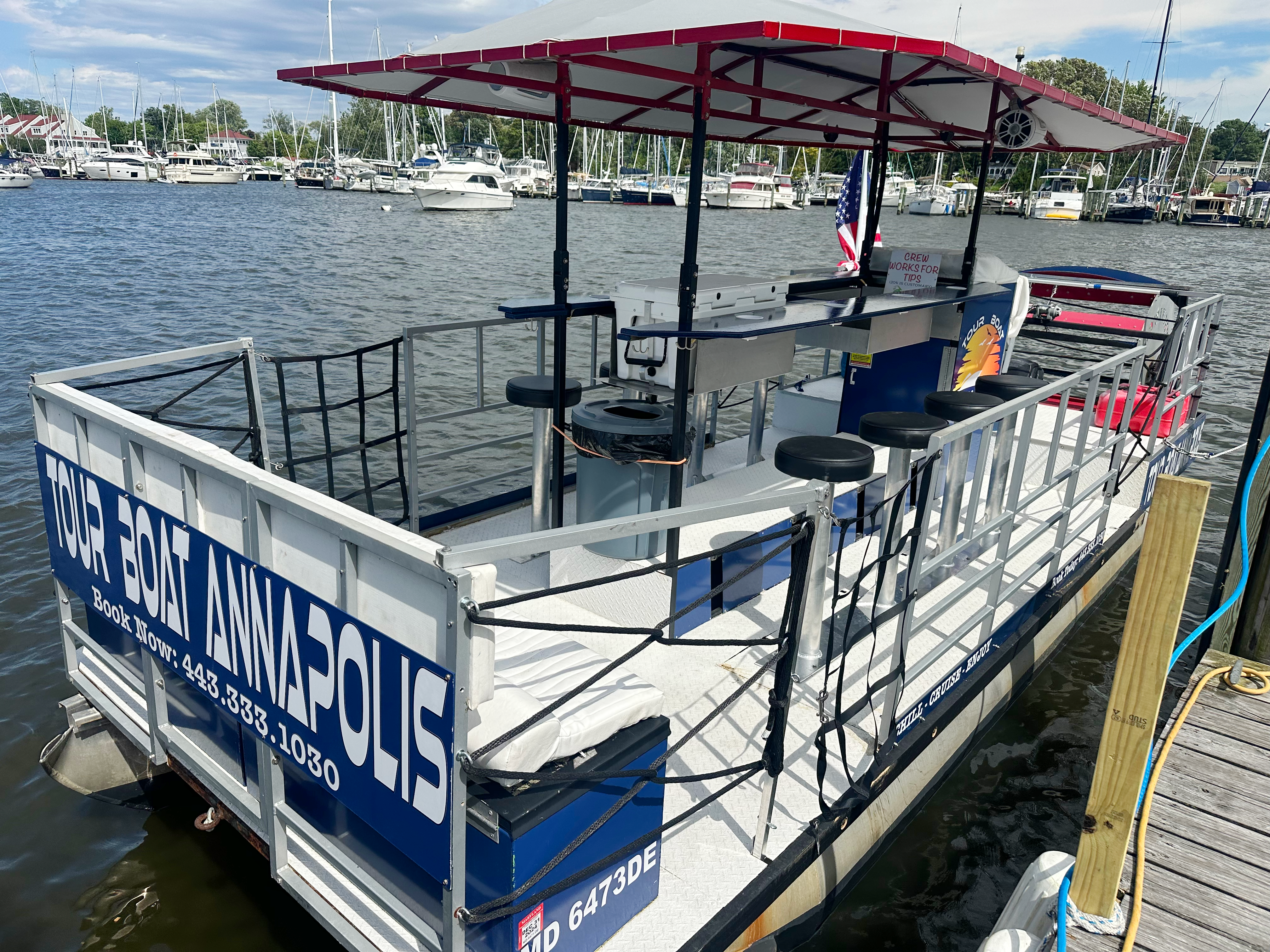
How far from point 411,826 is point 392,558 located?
796mm

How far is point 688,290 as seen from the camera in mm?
4398

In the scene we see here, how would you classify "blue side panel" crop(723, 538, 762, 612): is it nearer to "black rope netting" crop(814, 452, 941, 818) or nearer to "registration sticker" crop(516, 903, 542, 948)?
"black rope netting" crop(814, 452, 941, 818)

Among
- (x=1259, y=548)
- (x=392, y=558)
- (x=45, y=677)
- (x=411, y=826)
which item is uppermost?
(x=392, y=558)

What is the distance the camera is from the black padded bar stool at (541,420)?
5379 millimetres

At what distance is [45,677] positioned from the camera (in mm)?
6520

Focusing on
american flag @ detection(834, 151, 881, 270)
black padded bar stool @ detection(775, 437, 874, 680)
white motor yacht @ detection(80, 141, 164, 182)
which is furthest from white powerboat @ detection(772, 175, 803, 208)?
black padded bar stool @ detection(775, 437, 874, 680)

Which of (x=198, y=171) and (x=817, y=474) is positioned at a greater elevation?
(x=198, y=171)

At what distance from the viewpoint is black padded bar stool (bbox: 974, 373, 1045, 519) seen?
5.21 meters


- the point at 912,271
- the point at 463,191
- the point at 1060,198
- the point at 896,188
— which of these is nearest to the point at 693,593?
the point at 912,271

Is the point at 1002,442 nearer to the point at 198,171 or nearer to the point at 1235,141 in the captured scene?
the point at 198,171

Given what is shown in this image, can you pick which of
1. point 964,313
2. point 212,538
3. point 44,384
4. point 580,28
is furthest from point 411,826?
point 964,313

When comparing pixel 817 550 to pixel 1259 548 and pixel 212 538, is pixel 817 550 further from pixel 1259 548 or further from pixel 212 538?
pixel 212 538

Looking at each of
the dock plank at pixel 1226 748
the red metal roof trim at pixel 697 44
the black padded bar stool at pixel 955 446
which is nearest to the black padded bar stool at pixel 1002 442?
the black padded bar stool at pixel 955 446

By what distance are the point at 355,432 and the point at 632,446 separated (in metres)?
8.98
